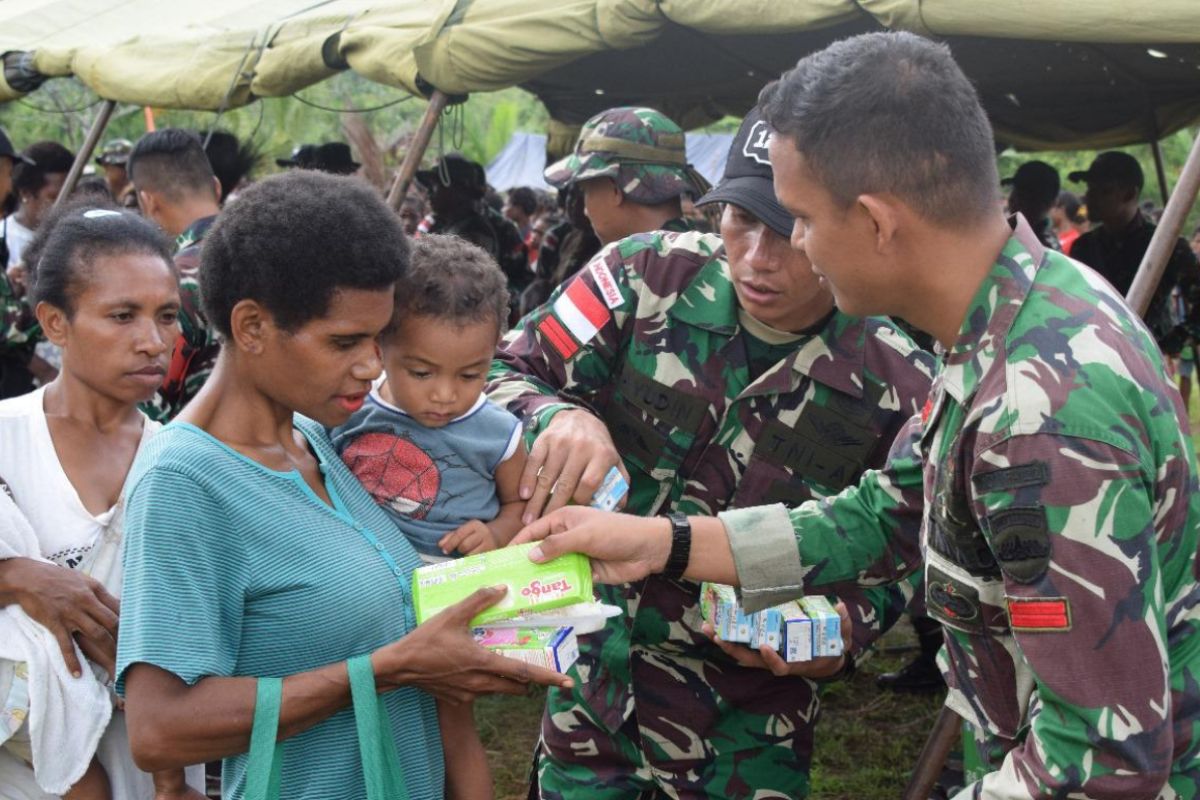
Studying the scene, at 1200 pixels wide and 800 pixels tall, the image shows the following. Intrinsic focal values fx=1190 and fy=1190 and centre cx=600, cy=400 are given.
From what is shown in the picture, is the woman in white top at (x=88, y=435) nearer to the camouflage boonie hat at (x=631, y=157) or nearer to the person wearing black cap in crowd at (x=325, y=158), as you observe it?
the camouflage boonie hat at (x=631, y=157)

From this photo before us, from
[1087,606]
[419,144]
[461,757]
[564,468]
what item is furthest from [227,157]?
[1087,606]

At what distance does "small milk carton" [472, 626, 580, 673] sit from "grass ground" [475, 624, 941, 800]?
9.92 ft

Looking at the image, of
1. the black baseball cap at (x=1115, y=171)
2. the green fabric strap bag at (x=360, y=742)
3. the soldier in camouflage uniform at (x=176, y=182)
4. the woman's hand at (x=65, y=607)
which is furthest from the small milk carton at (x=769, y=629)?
the black baseball cap at (x=1115, y=171)

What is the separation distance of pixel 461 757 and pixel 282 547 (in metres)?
0.68

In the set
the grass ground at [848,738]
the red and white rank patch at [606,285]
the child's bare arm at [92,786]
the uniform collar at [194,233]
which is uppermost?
the red and white rank patch at [606,285]

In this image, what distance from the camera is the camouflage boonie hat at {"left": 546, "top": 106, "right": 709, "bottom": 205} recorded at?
5.07 m

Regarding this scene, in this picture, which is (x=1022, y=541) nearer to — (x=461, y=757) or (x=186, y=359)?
(x=461, y=757)

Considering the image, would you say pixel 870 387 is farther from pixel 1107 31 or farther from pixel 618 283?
pixel 1107 31

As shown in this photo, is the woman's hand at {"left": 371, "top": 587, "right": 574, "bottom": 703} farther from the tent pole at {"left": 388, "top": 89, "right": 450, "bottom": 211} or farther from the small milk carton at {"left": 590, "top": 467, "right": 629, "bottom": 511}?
the tent pole at {"left": 388, "top": 89, "right": 450, "bottom": 211}

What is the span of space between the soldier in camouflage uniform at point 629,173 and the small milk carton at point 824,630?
2579 mm

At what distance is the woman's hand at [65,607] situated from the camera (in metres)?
2.38

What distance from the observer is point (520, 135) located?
22.8 meters

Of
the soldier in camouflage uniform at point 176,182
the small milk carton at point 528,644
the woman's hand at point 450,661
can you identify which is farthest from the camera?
the soldier in camouflage uniform at point 176,182

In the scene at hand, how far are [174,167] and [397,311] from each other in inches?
125
